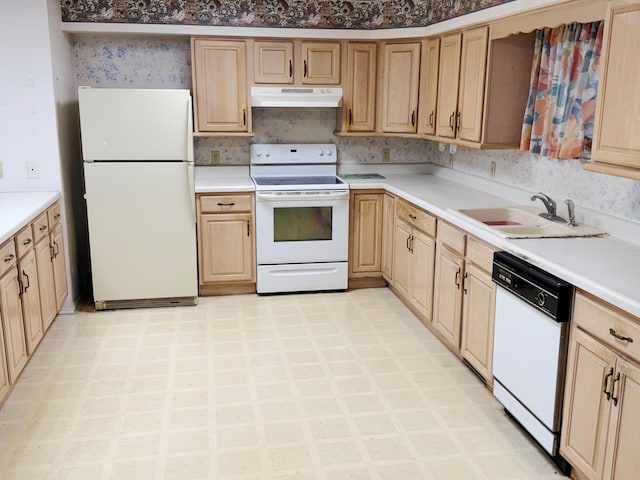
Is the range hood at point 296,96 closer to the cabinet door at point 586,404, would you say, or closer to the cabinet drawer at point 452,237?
the cabinet drawer at point 452,237

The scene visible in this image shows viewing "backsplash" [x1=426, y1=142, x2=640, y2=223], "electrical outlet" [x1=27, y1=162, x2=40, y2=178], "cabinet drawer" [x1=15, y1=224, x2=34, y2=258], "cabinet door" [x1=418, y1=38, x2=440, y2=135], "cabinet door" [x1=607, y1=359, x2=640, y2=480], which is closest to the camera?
"cabinet door" [x1=607, y1=359, x2=640, y2=480]

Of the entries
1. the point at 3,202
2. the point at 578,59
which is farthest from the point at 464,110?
the point at 3,202

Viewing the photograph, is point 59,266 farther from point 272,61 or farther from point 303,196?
point 272,61

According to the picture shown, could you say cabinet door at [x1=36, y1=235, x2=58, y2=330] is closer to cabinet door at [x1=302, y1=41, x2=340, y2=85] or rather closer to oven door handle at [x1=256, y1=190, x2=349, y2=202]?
oven door handle at [x1=256, y1=190, x2=349, y2=202]

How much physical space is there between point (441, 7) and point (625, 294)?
303cm

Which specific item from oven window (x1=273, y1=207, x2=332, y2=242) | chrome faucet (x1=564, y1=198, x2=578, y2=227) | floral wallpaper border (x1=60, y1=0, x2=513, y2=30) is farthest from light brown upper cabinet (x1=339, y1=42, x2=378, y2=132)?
chrome faucet (x1=564, y1=198, x2=578, y2=227)

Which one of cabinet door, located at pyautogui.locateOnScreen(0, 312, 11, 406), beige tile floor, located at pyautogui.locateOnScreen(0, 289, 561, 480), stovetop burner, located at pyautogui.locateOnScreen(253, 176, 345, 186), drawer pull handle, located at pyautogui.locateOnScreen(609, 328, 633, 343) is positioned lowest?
beige tile floor, located at pyautogui.locateOnScreen(0, 289, 561, 480)

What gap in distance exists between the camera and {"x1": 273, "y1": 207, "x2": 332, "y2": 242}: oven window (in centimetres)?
477

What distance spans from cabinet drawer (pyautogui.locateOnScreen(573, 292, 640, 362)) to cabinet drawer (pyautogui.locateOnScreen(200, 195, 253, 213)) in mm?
2832

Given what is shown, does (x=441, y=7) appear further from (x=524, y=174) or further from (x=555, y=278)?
(x=555, y=278)

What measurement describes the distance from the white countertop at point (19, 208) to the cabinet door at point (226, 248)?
1101 mm

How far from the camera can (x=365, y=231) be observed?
16.3ft

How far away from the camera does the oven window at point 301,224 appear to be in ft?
15.6

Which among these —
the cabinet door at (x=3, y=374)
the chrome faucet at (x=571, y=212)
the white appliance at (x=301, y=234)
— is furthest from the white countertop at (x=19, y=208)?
the chrome faucet at (x=571, y=212)
